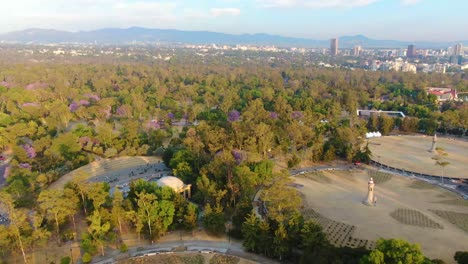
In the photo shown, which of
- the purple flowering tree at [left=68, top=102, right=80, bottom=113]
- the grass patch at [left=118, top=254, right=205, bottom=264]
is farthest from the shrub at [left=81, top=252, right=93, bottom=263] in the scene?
the purple flowering tree at [left=68, top=102, right=80, bottom=113]

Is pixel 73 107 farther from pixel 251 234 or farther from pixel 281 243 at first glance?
pixel 281 243

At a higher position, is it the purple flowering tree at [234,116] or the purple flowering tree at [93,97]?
the purple flowering tree at [93,97]

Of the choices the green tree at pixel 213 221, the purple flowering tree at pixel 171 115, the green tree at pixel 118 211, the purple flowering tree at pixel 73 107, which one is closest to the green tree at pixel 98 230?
the green tree at pixel 118 211

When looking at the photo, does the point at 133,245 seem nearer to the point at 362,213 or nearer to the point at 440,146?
the point at 362,213

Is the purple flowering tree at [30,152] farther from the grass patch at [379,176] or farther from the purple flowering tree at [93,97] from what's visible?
the grass patch at [379,176]

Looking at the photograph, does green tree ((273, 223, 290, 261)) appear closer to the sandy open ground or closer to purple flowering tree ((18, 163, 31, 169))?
the sandy open ground

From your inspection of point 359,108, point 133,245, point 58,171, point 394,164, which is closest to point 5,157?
point 58,171
